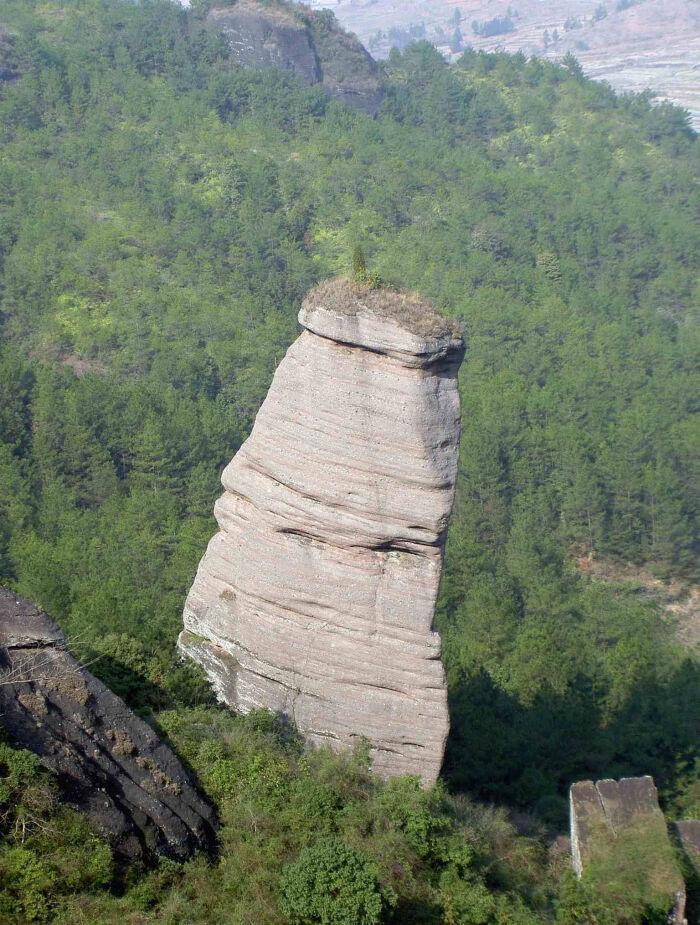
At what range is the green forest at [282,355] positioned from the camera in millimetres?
12859

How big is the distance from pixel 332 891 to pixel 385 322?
8.14 meters

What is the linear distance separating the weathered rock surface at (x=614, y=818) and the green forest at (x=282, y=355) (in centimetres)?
83

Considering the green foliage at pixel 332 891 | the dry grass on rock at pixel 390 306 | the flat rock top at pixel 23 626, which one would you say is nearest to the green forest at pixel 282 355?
the green foliage at pixel 332 891

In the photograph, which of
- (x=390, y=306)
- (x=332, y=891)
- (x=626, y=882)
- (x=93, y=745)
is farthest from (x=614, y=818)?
(x=390, y=306)

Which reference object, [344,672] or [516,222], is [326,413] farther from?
[516,222]

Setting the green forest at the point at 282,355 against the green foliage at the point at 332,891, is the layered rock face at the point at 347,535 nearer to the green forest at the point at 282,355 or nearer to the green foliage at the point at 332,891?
the green forest at the point at 282,355

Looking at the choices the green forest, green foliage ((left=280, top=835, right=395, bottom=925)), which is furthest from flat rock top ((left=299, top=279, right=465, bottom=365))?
green foliage ((left=280, top=835, right=395, bottom=925))

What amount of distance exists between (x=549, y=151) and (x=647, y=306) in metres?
24.0

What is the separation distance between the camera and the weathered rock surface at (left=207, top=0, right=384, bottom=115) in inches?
3282

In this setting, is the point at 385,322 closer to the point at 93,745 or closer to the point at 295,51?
the point at 93,745

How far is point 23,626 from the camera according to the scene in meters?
12.8

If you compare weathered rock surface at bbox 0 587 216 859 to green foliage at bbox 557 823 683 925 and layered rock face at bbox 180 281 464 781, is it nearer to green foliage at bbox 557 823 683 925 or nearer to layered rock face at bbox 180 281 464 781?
layered rock face at bbox 180 281 464 781

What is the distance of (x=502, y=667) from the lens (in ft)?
84.9

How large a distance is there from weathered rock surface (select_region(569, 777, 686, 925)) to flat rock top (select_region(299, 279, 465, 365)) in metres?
7.52
